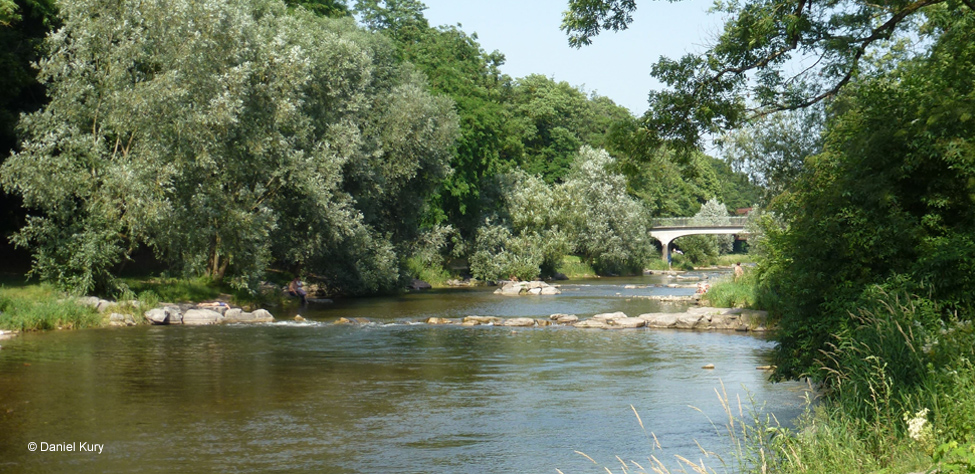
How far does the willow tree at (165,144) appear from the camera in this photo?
2598 cm

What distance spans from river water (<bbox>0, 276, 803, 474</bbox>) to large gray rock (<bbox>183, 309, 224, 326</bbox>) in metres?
1.31

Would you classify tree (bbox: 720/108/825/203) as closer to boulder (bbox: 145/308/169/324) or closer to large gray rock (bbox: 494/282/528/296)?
large gray rock (bbox: 494/282/528/296)

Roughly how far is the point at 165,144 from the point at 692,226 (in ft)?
196

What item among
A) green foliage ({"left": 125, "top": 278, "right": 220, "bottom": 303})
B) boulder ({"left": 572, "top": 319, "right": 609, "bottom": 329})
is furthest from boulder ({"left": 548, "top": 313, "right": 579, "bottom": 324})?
green foliage ({"left": 125, "top": 278, "right": 220, "bottom": 303})

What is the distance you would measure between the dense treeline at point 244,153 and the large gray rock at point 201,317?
6.57 ft

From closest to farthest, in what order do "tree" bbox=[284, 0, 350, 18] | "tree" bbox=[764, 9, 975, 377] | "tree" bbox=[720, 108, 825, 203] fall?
"tree" bbox=[764, 9, 975, 377], "tree" bbox=[720, 108, 825, 203], "tree" bbox=[284, 0, 350, 18]

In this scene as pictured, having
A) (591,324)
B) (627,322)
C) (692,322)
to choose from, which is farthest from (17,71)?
(692,322)

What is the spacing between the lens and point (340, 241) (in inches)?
1375

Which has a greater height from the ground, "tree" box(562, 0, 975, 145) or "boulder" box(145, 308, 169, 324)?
"tree" box(562, 0, 975, 145)

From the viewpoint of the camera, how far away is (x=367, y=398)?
15.1 metres

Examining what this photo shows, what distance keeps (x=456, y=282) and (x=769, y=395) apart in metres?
36.5

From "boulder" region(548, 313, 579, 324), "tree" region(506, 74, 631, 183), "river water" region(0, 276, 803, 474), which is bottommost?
"river water" region(0, 276, 803, 474)

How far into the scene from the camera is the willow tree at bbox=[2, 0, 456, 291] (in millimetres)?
25984

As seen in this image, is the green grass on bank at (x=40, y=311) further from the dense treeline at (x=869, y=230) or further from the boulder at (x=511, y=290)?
the boulder at (x=511, y=290)
